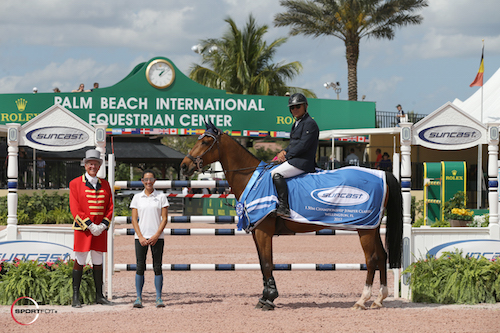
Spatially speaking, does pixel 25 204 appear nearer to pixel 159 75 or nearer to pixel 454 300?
pixel 159 75

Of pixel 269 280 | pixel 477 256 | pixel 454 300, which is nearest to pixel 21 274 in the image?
pixel 269 280

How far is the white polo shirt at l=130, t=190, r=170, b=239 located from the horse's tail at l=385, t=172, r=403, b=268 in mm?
2802

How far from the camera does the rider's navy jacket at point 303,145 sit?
7.09 m

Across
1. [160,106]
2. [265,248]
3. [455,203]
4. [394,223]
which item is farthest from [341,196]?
[160,106]

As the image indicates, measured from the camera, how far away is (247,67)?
35.3m

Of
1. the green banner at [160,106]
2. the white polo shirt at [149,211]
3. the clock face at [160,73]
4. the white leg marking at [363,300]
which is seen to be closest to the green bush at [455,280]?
the white leg marking at [363,300]

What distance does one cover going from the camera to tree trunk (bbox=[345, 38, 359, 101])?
30031 mm

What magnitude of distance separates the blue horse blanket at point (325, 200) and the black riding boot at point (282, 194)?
0.06 m

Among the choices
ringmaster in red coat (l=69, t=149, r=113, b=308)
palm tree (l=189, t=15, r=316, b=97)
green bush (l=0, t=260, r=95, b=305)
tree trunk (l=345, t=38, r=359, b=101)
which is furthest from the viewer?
palm tree (l=189, t=15, r=316, b=97)

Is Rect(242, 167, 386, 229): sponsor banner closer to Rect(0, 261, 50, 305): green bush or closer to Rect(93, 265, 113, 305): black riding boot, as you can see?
Rect(93, 265, 113, 305): black riding boot

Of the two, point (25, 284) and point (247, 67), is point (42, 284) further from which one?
point (247, 67)

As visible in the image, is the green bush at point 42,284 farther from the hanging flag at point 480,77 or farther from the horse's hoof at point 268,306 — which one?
the hanging flag at point 480,77

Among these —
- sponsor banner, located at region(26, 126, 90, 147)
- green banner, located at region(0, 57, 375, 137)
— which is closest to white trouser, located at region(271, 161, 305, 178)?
sponsor banner, located at region(26, 126, 90, 147)

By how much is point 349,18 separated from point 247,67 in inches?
319
